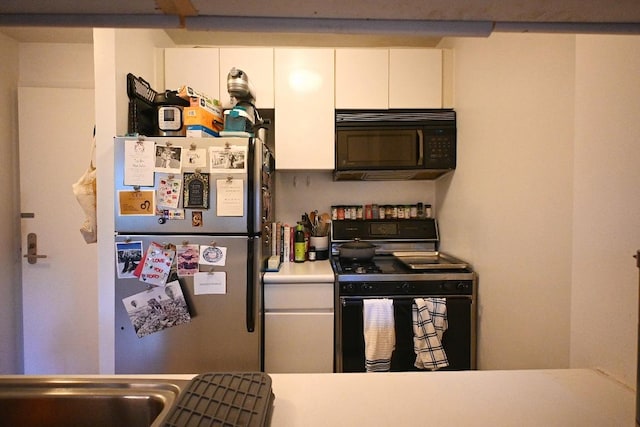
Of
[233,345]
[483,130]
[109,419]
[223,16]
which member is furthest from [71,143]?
[483,130]

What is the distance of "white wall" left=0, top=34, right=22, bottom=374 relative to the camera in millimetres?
1977

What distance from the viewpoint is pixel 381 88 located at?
1970 millimetres

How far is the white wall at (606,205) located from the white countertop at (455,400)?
0.40 ft

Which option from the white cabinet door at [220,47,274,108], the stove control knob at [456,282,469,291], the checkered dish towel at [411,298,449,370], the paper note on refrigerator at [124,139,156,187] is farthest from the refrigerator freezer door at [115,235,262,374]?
the stove control knob at [456,282,469,291]

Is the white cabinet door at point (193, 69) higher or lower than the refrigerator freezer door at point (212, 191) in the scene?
higher

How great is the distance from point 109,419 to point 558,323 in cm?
148

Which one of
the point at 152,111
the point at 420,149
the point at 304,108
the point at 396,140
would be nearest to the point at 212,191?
the point at 152,111

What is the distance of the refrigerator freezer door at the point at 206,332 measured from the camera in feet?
4.81

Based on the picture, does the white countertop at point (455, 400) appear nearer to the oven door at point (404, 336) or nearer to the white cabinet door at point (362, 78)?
the oven door at point (404, 336)

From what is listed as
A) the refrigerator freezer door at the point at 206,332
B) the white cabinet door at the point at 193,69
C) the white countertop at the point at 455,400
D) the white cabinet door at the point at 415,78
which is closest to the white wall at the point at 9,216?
the white cabinet door at the point at 193,69

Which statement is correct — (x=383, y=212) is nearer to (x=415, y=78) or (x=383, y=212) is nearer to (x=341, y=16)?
(x=415, y=78)

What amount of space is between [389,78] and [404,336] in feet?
5.85

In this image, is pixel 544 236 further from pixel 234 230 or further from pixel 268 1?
pixel 234 230

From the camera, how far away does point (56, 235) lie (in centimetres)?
205
